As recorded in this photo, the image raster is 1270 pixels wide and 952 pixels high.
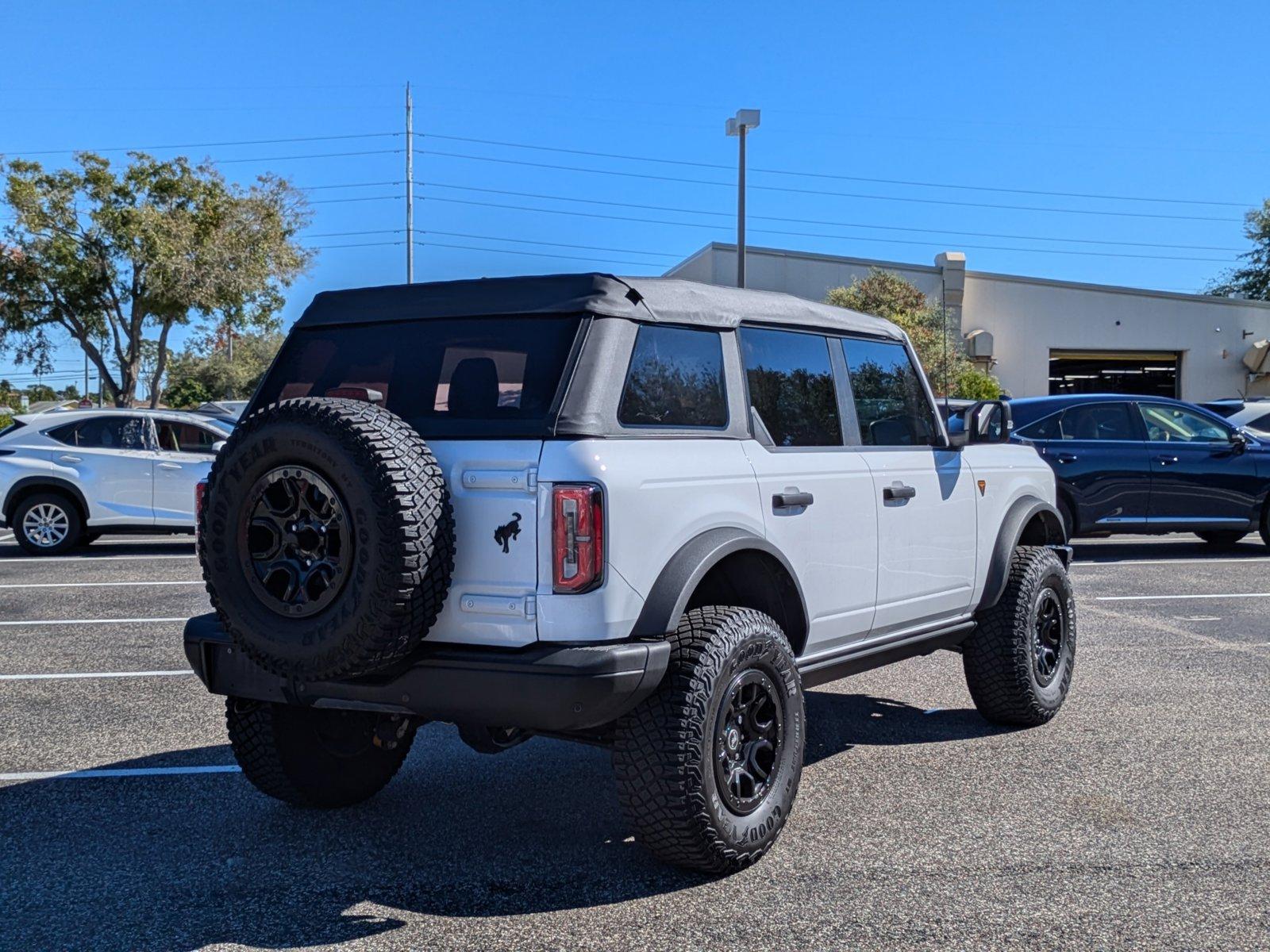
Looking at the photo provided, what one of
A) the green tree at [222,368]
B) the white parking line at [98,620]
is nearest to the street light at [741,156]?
the white parking line at [98,620]

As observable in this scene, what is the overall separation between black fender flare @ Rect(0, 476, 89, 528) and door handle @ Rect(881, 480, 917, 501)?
11.4 metres

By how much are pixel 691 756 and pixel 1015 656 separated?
2.53m

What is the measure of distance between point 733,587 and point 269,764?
5.96 ft

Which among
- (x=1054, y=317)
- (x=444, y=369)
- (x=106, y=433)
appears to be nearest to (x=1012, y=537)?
→ (x=444, y=369)

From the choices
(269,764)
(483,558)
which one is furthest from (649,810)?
(269,764)

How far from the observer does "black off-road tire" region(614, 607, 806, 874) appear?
390 cm

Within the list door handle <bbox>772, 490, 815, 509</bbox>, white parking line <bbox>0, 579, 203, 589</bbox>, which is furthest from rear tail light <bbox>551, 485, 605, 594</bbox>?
white parking line <bbox>0, 579, 203, 589</bbox>

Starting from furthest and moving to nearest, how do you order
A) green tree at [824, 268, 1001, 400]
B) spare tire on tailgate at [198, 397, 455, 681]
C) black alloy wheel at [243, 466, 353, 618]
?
green tree at [824, 268, 1001, 400], black alloy wheel at [243, 466, 353, 618], spare tire on tailgate at [198, 397, 455, 681]

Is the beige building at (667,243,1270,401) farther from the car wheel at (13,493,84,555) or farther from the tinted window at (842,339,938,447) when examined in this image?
the tinted window at (842,339,938,447)

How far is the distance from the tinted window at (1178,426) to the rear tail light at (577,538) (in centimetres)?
1071

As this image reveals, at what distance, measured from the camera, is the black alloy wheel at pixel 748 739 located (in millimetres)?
4082

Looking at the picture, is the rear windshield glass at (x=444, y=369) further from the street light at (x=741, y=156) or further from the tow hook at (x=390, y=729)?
the street light at (x=741, y=156)

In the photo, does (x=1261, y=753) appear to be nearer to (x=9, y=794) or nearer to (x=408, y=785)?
(x=408, y=785)

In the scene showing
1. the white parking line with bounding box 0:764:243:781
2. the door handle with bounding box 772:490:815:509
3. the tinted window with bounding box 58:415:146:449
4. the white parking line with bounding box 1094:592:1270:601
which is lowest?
the white parking line with bounding box 0:764:243:781
